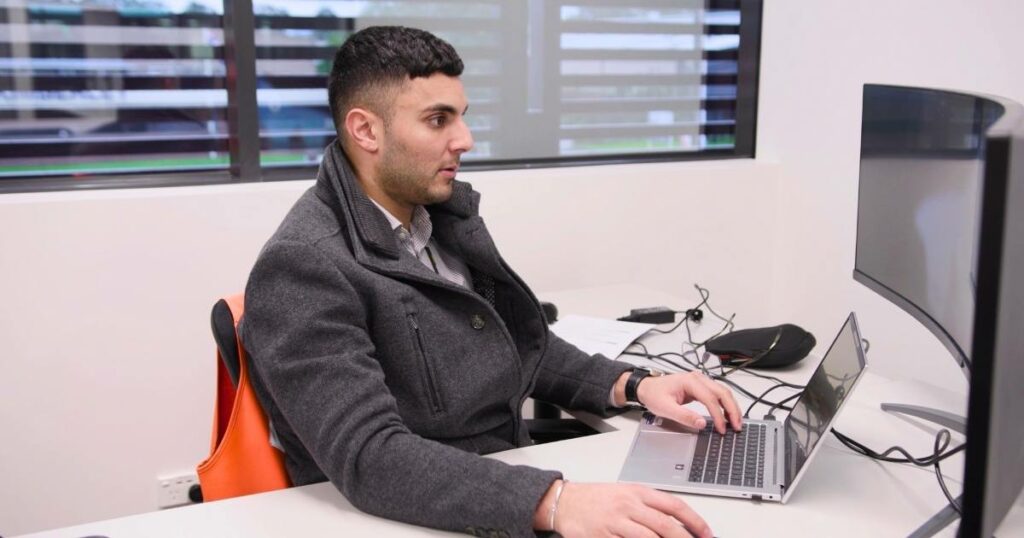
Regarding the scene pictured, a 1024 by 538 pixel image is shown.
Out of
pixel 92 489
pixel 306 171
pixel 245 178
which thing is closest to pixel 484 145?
pixel 306 171

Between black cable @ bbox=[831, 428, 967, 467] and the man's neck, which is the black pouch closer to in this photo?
black cable @ bbox=[831, 428, 967, 467]

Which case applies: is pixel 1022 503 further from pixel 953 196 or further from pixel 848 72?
pixel 848 72

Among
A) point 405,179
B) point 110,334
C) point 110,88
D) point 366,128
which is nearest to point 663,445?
point 405,179

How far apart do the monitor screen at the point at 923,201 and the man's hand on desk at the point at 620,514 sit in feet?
1.32

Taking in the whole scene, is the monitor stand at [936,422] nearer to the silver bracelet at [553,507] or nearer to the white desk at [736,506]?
the white desk at [736,506]

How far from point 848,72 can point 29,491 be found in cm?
276

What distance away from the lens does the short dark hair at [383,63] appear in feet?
4.87

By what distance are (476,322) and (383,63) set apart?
18.2 inches

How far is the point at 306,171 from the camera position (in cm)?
267

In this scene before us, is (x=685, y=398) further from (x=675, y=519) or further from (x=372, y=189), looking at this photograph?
(x=372, y=189)

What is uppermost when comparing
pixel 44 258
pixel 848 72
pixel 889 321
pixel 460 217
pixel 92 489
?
pixel 848 72

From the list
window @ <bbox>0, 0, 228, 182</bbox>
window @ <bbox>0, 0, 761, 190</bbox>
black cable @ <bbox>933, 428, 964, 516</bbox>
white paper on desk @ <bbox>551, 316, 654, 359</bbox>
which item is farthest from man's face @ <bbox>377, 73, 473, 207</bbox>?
window @ <bbox>0, 0, 228, 182</bbox>

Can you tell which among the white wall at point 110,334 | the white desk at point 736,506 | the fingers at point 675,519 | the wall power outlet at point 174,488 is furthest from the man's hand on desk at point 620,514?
the wall power outlet at point 174,488

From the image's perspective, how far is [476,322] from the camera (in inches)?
56.4
